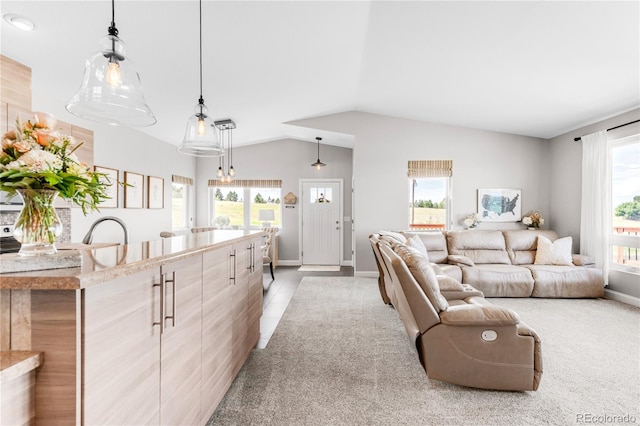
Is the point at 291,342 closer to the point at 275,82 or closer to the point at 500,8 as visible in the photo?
the point at 275,82

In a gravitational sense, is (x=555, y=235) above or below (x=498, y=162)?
below

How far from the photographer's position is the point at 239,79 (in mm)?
3854

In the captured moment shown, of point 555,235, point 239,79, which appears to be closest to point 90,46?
point 239,79

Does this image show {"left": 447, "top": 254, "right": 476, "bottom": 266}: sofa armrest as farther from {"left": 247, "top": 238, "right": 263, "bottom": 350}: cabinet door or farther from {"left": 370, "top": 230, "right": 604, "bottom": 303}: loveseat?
{"left": 247, "top": 238, "right": 263, "bottom": 350}: cabinet door

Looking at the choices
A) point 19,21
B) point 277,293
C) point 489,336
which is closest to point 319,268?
point 277,293

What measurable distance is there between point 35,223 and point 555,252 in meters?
5.81

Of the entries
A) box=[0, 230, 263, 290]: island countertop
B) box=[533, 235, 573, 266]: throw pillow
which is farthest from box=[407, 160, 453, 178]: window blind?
box=[0, 230, 263, 290]: island countertop

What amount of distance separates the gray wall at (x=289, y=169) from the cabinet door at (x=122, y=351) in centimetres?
601

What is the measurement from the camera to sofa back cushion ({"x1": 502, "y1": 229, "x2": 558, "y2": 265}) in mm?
5031

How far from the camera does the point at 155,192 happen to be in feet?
18.6

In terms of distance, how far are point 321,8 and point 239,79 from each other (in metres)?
1.49

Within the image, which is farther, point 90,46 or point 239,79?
point 239,79

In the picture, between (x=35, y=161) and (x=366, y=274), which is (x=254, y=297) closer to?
(x=35, y=161)

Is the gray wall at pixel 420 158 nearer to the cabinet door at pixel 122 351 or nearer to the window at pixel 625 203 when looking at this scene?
the window at pixel 625 203
